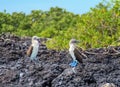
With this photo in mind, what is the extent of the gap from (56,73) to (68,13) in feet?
87.8

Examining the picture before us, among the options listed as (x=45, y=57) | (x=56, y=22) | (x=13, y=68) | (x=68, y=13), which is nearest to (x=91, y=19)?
(x=45, y=57)

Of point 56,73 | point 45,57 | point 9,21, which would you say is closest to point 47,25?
point 9,21

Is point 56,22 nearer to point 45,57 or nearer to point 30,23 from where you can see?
point 30,23

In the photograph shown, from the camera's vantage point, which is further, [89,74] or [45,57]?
[45,57]

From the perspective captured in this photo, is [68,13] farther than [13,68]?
Yes

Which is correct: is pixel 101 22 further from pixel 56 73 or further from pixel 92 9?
pixel 56 73

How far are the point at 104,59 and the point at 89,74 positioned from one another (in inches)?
65.3

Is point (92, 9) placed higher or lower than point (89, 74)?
higher

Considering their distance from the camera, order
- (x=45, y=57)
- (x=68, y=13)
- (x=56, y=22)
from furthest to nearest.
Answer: (x=68, y=13)
(x=56, y=22)
(x=45, y=57)

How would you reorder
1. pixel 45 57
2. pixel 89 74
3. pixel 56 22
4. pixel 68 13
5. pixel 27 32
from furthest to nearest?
pixel 68 13
pixel 56 22
pixel 27 32
pixel 45 57
pixel 89 74

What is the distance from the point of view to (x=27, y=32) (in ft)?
92.4

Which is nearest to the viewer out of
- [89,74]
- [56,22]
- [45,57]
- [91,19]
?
[89,74]

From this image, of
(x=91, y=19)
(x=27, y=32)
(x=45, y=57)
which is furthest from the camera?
(x=27, y=32)

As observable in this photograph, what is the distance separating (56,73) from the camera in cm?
582
